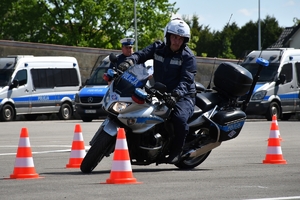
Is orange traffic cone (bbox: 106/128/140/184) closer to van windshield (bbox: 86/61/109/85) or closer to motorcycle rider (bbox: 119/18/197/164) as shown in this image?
motorcycle rider (bbox: 119/18/197/164)

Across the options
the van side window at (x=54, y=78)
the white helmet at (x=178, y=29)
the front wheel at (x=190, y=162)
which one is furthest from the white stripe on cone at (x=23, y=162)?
the van side window at (x=54, y=78)

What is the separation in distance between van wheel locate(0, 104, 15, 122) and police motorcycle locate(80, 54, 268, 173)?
73.3ft

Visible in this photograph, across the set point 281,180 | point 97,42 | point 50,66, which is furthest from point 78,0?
point 281,180

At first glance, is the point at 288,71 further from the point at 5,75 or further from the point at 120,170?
the point at 120,170

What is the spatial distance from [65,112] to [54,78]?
1.49m

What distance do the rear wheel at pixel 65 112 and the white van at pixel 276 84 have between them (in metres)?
8.39

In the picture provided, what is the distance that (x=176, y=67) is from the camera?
11.3 metres

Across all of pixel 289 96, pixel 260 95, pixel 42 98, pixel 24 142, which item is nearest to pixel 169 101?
pixel 24 142

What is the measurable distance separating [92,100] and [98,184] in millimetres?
21571

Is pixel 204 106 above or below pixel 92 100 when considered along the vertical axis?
above

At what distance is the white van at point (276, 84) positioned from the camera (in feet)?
98.0

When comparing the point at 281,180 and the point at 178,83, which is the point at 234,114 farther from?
the point at 281,180

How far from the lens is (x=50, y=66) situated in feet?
117

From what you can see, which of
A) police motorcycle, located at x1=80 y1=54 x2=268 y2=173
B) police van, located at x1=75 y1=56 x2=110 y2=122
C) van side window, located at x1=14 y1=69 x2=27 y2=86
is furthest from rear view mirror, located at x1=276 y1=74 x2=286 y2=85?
police motorcycle, located at x1=80 y1=54 x2=268 y2=173
